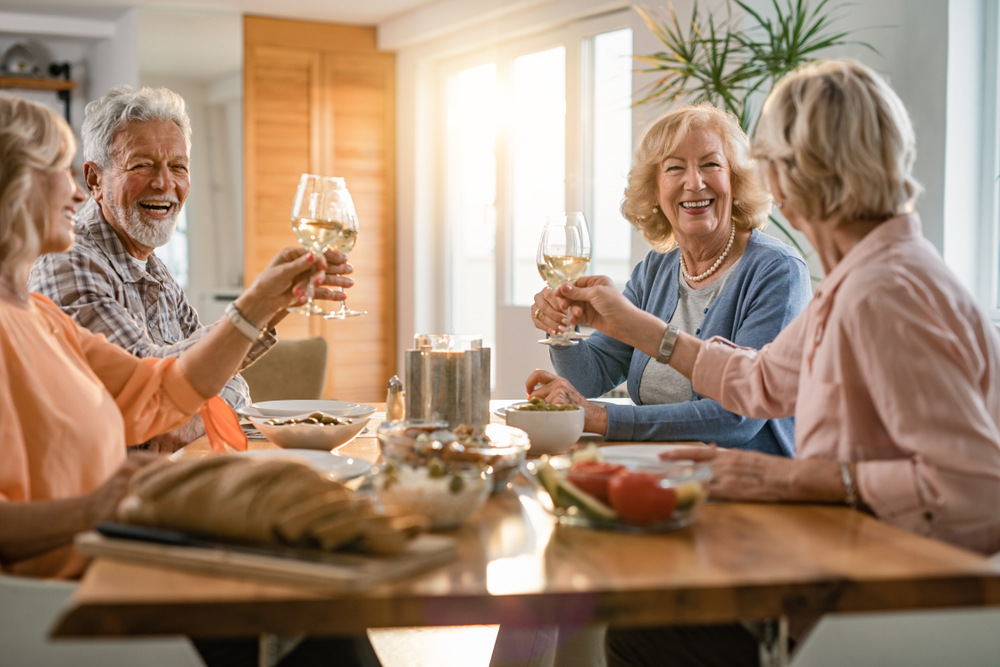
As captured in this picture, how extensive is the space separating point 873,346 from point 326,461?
2.62ft

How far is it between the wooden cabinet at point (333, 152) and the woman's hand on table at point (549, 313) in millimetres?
4144

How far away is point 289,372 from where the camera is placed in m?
2.86

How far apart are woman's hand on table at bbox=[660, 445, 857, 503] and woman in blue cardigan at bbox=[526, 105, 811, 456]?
55cm

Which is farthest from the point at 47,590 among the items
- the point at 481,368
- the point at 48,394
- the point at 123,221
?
the point at 123,221

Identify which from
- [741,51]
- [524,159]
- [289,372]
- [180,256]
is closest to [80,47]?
[180,256]

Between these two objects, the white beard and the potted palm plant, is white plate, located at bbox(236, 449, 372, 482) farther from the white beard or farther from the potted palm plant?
the potted palm plant

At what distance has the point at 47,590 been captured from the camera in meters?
0.95

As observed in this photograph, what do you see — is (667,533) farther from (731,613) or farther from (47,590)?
(47,590)

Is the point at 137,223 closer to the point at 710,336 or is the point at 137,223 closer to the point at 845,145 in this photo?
the point at 710,336

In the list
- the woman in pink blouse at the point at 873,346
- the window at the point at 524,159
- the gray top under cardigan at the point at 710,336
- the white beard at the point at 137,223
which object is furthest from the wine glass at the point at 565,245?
the window at the point at 524,159

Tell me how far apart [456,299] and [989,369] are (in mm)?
5030

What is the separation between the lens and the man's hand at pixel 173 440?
1873mm

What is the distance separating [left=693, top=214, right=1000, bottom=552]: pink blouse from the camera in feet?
3.53

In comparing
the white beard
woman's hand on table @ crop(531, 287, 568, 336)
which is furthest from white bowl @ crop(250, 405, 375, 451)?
the white beard
